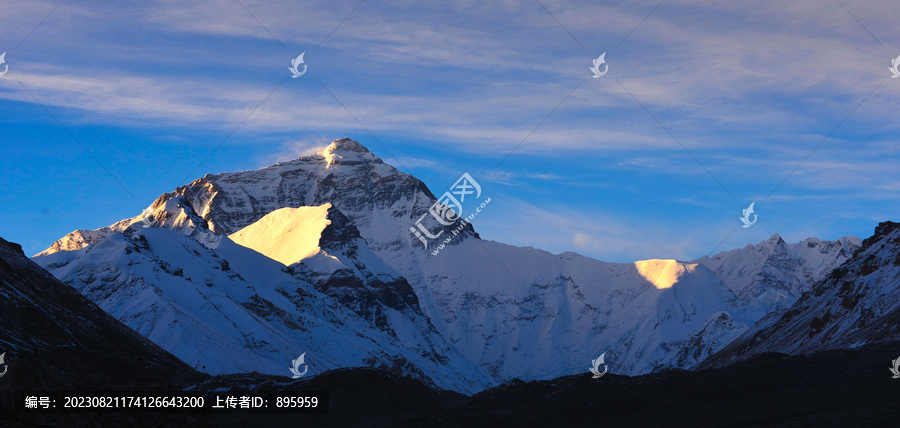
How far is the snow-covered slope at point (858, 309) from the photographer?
151m

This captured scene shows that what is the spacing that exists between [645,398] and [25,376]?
231 feet

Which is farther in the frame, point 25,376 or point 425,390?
point 425,390

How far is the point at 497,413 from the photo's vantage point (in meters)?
108

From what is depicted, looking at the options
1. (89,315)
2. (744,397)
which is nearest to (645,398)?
(744,397)

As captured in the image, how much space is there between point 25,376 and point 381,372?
74.2m

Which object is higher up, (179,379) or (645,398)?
(179,379)

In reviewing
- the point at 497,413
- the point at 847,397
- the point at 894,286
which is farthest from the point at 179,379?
the point at 894,286

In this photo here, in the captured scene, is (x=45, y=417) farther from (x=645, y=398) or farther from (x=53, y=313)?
(x=53, y=313)

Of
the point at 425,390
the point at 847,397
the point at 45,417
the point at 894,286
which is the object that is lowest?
the point at 45,417

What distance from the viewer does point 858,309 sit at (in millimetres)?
168000

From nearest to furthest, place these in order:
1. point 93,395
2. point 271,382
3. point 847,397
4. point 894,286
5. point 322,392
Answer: point 93,395, point 847,397, point 322,392, point 271,382, point 894,286

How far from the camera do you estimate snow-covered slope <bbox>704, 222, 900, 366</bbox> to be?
151m

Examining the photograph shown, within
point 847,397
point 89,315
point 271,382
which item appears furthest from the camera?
point 89,315

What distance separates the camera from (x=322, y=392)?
397 ft
